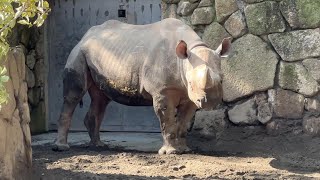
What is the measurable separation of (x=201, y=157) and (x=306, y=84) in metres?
1.50

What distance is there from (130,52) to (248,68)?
4.49 ft

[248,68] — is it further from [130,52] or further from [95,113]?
[95,113]

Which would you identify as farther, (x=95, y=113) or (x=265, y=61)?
(x=95, y=113)

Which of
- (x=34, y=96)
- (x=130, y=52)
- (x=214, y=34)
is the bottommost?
(x=34, y=96)

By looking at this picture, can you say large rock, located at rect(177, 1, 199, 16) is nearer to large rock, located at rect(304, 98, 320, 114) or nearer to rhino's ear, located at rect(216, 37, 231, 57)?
rhino's ear, located at rect(216, 37, 231, 57)

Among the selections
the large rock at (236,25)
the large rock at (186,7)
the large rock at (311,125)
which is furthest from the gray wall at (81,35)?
the large rock at (311,125)

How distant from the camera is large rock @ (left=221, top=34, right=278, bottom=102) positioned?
7191 mm

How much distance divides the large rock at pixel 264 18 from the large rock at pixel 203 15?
0.42m

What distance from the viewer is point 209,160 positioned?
245 inches

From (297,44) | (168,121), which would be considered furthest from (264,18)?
(168,121)

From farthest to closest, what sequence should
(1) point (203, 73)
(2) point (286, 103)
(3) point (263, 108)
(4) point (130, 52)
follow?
(3) point (263, 108), (2) point (286, 103), (4) point (130, 52), (1) point (203, 73)

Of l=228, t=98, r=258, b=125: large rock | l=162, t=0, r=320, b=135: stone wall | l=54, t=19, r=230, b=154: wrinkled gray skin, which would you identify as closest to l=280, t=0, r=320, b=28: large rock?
l=162, t=0, r=320, b=135: stone wall

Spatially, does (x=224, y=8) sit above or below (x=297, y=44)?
above

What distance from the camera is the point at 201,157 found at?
6.41m
